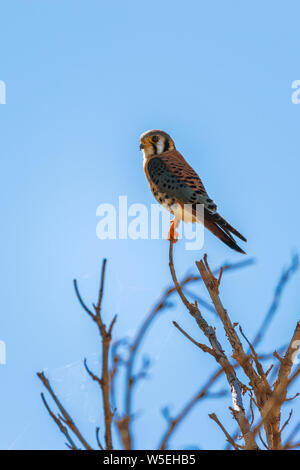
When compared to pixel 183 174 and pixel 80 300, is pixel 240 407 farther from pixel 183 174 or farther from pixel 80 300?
pixel 183 174

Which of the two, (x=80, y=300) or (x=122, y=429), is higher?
(x=80, y=300)

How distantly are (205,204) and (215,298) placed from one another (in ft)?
5.71

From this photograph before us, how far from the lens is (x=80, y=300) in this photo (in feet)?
6.15

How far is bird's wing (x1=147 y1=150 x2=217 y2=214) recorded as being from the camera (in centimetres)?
569

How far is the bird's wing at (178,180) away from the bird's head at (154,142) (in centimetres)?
22

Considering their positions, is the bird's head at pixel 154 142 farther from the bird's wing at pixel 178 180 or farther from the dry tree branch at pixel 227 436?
the dry tree branch at pixel 227 436

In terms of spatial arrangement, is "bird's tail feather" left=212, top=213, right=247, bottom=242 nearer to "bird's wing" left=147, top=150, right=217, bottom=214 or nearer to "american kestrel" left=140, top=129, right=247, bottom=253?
"american kestrel" left=140, top=129, right=247, bottom=253

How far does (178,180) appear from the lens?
590 centimetres

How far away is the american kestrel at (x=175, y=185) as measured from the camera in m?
5.26

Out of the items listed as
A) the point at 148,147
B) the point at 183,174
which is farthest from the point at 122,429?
the point at 148,147

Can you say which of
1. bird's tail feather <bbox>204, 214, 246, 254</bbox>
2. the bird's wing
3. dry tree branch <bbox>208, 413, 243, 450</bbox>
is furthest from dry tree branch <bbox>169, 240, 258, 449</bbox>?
the bird's wing

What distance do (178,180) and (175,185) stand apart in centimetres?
6

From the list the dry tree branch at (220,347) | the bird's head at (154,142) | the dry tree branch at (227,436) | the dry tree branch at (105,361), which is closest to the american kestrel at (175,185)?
the bird's head at (154,142)

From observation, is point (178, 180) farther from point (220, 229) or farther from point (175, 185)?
point (220, 229)
